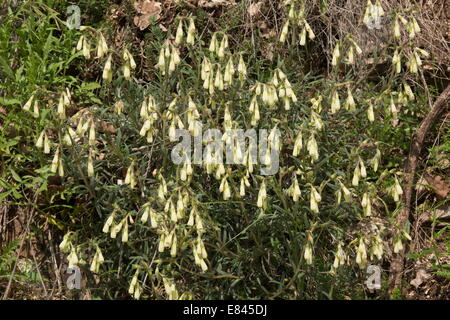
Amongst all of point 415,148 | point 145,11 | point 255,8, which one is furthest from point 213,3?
point 415,148

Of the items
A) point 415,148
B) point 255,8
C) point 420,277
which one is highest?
point 255,8

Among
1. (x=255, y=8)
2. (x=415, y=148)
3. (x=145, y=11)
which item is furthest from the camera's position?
(x=145, y=11)

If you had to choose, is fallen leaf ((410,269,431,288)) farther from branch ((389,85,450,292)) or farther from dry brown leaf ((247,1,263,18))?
dry brown leaf ((247,1,263,18))

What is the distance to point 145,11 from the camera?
5.70 metres

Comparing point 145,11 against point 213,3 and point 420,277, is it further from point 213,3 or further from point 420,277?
point 420,277

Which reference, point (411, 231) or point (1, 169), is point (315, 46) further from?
point (1, 169)

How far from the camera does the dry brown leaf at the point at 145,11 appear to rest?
559cm

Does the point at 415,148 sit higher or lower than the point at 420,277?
higher

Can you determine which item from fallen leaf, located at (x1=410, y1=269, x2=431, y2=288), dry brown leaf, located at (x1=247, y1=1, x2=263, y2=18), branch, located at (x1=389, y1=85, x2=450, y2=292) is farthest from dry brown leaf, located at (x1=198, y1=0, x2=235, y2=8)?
fallen leaf, located at (x1=410, y1=269, x2=431, y2=288)

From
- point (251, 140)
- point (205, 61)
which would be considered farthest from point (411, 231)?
point (205, 61)

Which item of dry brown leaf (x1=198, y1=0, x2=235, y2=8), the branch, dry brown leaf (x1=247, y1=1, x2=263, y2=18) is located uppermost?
dry brown leaf (x1=198, y1=0, x2=235, y2=8)

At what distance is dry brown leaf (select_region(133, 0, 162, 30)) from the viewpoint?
5.59m

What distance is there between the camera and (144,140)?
4.71m

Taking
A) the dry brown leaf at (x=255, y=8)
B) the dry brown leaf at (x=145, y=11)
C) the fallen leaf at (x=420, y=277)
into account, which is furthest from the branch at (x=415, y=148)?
the dry brown leaf at (x=145, y=11)
